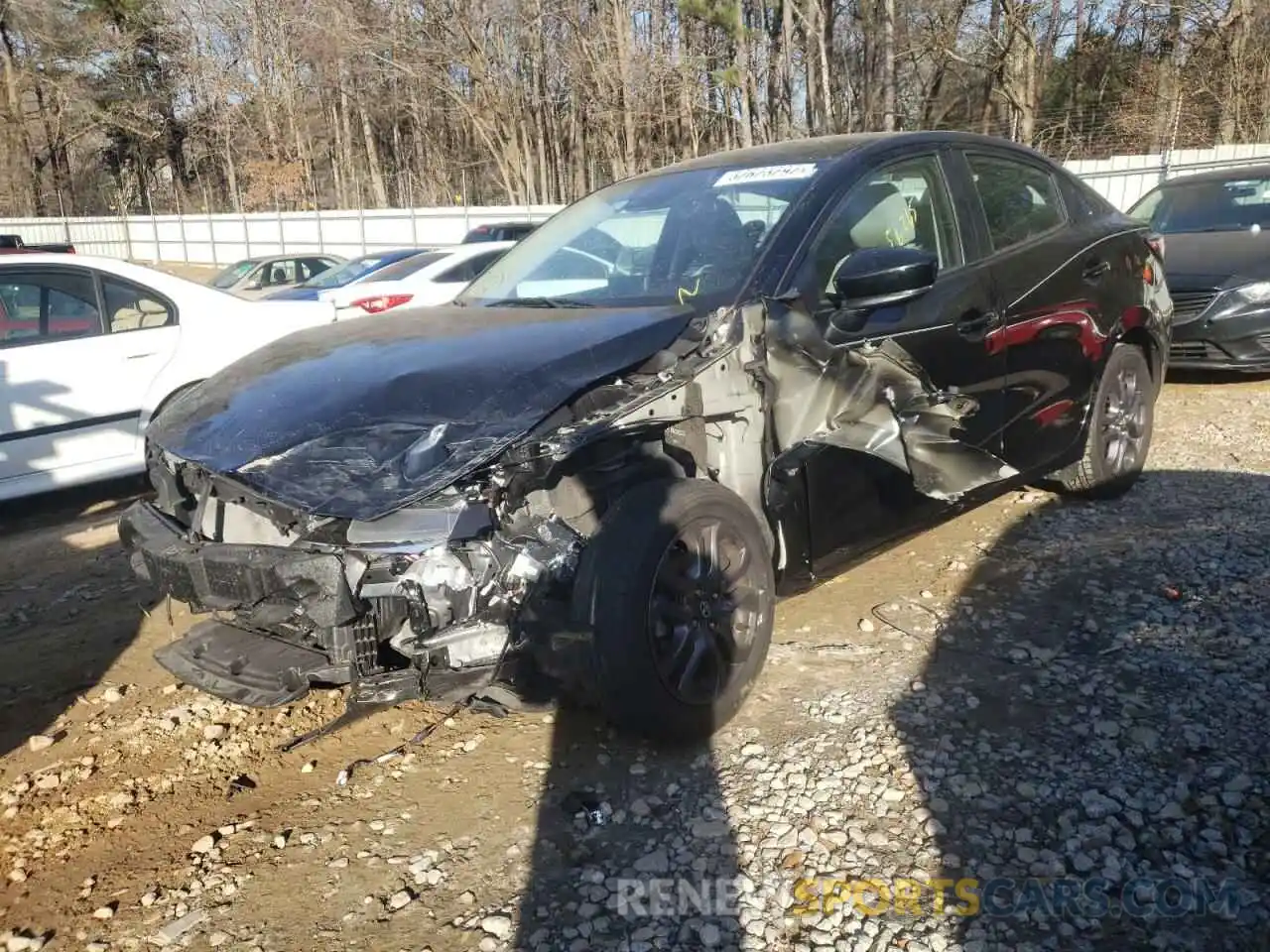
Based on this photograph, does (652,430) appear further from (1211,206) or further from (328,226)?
(328,226)

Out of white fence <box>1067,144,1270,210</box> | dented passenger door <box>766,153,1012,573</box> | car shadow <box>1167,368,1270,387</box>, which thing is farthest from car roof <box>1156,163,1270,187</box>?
white fence <box>1067,144,1270,210</box>

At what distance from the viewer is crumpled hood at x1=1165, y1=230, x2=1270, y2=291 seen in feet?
23.5

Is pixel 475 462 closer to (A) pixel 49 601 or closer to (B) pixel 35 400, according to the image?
(A) pixel 49 601

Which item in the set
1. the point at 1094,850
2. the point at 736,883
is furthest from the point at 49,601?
the point at 1094,850

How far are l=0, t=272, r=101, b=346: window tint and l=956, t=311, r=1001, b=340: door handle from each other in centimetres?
498

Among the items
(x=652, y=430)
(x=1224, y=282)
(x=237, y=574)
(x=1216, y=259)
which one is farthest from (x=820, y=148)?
(x=1216, y=259)

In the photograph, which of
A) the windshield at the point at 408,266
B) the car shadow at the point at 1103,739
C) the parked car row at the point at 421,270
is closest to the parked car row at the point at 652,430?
the car shadow at the point at 1103,739

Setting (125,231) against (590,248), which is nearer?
(590,248)

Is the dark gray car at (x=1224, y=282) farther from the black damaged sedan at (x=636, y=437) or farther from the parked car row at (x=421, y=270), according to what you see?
the parked car row at (x=421, y=270)

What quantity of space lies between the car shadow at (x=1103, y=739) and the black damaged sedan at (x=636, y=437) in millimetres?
509

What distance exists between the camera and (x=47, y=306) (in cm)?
584

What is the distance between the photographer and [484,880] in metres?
2.45

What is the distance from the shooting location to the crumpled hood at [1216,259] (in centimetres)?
715

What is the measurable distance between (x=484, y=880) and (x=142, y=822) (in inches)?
44.0
